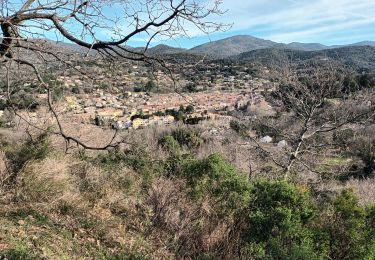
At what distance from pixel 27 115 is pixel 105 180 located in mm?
2005

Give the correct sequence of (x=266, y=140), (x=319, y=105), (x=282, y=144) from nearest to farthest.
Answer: (x=319, y=105), (x=282, y=144), (x=266, y=140)

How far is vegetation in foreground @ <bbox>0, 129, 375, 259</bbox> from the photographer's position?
457cm

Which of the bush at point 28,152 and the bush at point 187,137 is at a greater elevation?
the bush at point 28,152

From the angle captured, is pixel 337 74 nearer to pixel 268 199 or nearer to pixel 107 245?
pixel 268 199

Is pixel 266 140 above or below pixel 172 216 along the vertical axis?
below

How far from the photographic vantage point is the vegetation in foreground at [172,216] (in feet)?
15.0

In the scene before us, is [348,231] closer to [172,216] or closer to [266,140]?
[172,216]

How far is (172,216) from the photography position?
19.2ft

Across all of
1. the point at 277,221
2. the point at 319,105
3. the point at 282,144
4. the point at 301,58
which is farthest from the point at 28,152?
the point at 282,144

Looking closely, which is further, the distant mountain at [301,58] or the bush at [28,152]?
the distant mountain at [301,58]

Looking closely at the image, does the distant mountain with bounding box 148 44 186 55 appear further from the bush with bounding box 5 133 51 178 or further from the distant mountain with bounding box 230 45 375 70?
the distant mountain with bounding box 230 45 375 70

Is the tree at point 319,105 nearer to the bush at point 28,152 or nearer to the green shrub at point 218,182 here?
the green shrub at point 218,182

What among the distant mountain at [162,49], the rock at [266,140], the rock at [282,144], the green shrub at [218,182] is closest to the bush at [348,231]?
the green shrub at [218,182]

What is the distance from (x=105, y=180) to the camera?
284 inches
